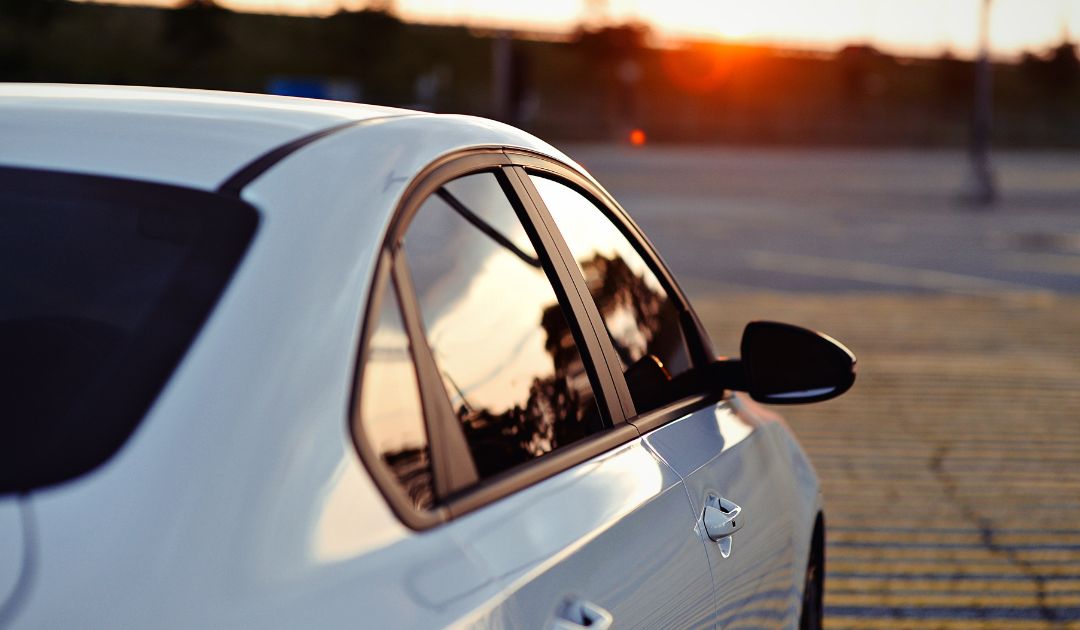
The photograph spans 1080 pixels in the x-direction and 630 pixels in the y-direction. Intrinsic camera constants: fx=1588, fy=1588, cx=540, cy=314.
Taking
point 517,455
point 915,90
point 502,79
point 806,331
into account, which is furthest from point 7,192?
point 915,90

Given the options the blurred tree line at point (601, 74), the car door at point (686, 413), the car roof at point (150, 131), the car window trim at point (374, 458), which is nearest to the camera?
the car window trim at point (374, 458)

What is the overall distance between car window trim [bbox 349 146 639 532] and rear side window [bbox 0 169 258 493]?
0.60 feet

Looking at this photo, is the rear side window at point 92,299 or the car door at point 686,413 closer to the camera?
the rear side window at point 92,299

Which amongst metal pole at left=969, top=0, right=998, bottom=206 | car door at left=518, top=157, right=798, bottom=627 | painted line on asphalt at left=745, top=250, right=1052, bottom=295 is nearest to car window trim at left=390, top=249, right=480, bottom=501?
car door at left=518, top=157, right=798, bottom=627

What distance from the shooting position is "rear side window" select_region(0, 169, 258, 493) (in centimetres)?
162

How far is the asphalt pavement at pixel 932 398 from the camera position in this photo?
593 centimetres

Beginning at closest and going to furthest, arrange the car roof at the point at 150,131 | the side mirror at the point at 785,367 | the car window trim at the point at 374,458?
the car window trim at the point at 374,458
the car roof at the point at 150,131
the side mirror at the point at 785,367

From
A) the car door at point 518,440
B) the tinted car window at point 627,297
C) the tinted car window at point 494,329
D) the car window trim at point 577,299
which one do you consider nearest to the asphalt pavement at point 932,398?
the tinted car window at point 627,297

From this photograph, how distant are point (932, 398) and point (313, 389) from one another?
9.10 meters

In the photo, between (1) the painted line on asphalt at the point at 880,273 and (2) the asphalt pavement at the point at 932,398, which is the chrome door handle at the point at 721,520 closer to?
(2) the asphalt pavement at the point at 932,398

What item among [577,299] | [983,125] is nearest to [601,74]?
[983,125]

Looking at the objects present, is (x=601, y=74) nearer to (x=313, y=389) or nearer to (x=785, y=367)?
(x=785, y=367)

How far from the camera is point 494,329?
92.0 inches

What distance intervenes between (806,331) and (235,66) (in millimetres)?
100606
